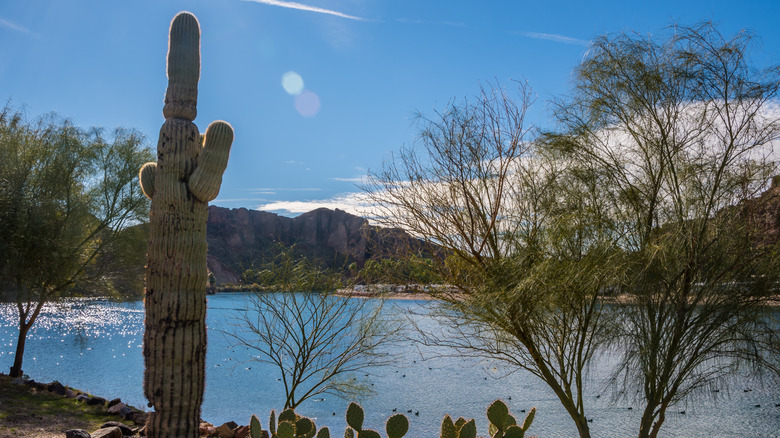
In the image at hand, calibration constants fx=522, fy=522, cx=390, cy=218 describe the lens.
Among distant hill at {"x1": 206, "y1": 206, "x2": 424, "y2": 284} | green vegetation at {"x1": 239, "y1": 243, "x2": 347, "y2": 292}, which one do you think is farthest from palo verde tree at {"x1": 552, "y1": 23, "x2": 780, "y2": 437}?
distant hill at {"x1": 206, "y1": 206, "x2": 424, "y2": 284}

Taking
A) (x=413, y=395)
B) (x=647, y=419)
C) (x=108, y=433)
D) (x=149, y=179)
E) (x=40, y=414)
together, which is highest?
(x=149, y=179)

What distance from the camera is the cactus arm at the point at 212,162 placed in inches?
169

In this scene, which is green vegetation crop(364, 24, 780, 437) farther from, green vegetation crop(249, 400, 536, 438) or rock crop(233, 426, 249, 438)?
Answer: rock crop(233, 426, 249, 438)

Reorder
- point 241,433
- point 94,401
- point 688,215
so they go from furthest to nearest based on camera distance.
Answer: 1. point 94,401
2. point 241,433
3. point 688,215

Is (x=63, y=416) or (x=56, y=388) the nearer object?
(x=63, y=416)

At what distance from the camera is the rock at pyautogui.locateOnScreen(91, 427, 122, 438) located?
6697 millimetres

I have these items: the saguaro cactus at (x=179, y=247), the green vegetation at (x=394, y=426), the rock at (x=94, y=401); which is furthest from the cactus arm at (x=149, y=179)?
the rock at (x=94, y=401)

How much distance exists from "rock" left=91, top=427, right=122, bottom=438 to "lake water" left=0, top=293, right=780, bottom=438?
2177 mm

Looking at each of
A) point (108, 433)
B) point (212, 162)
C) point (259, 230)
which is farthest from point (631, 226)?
point (259, 230)

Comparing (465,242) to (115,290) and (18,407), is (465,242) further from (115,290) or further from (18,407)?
(115,290)

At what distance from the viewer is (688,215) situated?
246 inches

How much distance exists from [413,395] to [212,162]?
34.3 feet

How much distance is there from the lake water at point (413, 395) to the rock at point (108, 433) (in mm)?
2177

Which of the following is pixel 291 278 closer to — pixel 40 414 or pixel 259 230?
pixel 40 414
